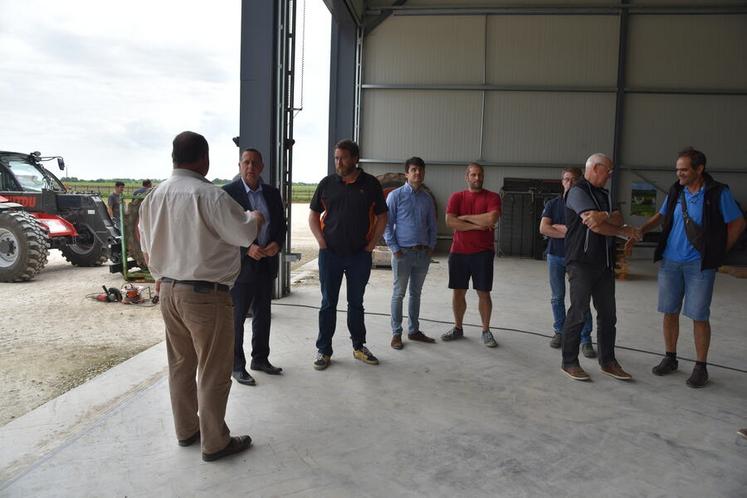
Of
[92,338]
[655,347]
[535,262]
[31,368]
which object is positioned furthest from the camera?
[535,262]

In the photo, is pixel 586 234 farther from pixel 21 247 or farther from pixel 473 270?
pixel 21 247

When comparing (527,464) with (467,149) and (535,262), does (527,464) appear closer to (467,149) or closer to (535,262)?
(535,262)

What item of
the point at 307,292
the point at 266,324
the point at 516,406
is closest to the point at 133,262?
the point at 307,292

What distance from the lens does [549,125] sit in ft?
42.5

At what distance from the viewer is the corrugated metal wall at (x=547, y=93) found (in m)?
12.6

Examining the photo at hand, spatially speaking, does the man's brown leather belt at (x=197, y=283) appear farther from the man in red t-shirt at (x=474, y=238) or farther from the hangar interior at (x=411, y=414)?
the man in red t-shirt at (x=474, y=238)

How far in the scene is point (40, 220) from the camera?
30.8 feet

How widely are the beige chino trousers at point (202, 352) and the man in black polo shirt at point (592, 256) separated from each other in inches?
100

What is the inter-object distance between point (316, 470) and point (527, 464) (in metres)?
1.06

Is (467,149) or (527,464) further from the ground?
(467,149)

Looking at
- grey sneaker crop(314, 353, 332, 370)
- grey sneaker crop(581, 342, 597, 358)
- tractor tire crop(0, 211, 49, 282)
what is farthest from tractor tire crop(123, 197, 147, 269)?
grey sneaker crop(581, 342, 597, 358)

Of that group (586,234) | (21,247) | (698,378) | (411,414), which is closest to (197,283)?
(411,414)

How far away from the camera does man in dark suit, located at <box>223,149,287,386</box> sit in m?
3.75

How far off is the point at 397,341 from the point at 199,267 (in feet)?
8.37
